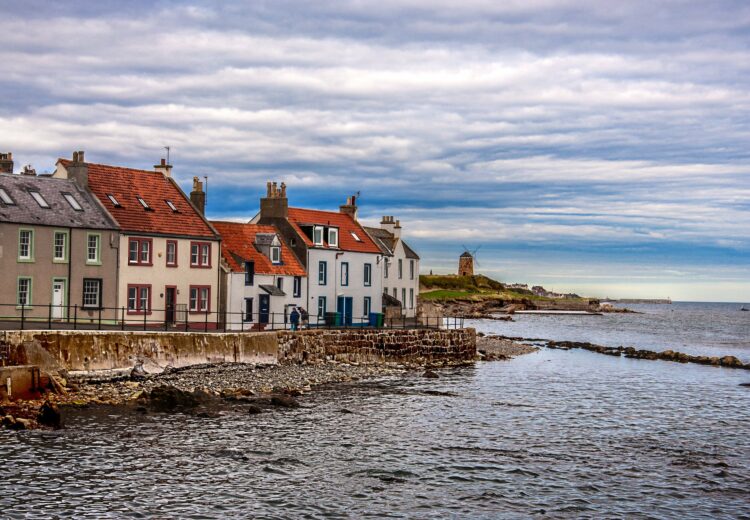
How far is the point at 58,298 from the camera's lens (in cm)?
4775

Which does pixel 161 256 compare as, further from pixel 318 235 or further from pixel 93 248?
pixel 318 235

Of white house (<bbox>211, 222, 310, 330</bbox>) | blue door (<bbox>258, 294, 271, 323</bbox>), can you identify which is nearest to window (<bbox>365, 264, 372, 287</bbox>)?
white house (<bbox>211, 222, 310, 330</bbox>)

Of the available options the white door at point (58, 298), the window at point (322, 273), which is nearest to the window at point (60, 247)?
the white door at point (58, 298)

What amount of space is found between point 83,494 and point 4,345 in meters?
16.7

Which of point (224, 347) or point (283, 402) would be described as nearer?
point (283, 402)

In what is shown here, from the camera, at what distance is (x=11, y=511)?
2150cm

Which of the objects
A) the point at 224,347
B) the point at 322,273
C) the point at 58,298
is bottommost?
the point at 224,347

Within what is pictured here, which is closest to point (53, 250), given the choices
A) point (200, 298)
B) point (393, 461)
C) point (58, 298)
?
point (58, 298)

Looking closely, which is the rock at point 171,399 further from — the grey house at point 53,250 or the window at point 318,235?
the window at point 318,235

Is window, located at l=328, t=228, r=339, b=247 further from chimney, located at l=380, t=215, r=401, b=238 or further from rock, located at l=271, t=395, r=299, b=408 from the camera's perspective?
rock, located at l=271, t=395, r=299, b=408

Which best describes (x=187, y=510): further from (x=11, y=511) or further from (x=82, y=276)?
(x=82, y=276)

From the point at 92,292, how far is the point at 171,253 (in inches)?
236

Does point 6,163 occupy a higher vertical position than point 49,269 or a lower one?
higher

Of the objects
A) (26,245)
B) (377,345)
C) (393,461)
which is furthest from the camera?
(377,345)
